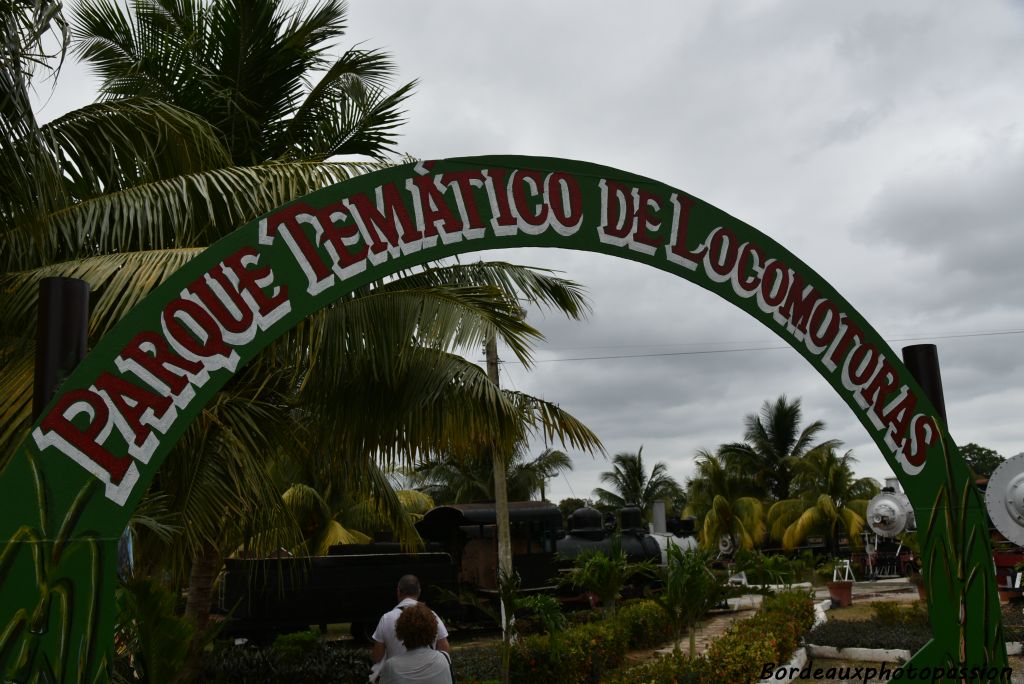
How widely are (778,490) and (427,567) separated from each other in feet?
81.6

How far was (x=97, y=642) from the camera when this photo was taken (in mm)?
3365

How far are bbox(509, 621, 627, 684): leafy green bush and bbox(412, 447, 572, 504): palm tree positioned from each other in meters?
→ 22.2

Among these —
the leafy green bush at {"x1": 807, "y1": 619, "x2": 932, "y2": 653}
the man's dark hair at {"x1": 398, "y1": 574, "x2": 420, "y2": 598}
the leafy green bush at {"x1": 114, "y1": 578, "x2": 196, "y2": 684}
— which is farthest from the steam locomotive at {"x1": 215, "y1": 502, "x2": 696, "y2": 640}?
the leafy green bush at {"x1": 114, "y1": 578, "x2": 196, "y2": 684}

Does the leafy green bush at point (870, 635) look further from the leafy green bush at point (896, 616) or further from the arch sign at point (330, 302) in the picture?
the arch sign at point (330, 302)

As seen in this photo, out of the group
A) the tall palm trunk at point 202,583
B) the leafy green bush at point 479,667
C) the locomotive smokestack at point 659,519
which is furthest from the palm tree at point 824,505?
the tall palm trunk at point 202,583

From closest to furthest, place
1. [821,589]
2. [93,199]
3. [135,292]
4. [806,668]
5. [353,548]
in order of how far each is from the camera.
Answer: [135,292]
[93,199]
[806,668]
[353,548]
[821,589]

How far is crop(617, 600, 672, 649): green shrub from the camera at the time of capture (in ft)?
46.8

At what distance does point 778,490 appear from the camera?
124 feet

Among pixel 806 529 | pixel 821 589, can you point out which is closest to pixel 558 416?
pixel 821 589

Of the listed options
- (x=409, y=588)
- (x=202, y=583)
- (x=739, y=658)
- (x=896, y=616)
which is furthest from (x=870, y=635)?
(x=202, y=583)

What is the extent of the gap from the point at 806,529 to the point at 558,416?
23.5 meters

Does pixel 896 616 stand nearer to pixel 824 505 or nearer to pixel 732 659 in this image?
pixel 732 659

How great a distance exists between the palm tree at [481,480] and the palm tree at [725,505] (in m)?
5.36

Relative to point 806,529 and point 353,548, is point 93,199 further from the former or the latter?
point 806,529
